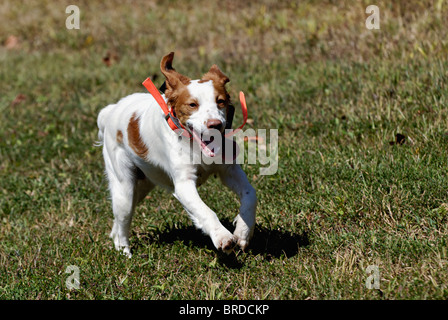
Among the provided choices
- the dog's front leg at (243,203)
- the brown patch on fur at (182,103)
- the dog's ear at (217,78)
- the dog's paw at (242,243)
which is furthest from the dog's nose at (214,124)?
the dog's paw at (242,243)

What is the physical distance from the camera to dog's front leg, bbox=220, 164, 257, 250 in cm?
394

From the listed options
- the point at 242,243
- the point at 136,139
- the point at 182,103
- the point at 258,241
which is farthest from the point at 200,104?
the point at 258,241

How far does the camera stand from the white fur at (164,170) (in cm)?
378

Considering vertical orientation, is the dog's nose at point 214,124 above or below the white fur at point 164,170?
above

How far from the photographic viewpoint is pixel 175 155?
4047 mm

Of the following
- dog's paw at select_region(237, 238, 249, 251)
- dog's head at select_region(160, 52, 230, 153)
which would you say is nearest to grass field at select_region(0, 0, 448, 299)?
dog's paw at select_region(237, 238, 249, 251)

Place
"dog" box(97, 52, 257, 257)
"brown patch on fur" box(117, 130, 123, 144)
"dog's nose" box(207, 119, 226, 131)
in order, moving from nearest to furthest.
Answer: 1. "dog's nose" box(207, 119, 226, 131)
2. "dog" box(97, 52, 257, 257)
3. "brown patch on fur" box(117, 130, 123, 144)

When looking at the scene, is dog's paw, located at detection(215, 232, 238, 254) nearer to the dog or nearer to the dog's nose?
the dog

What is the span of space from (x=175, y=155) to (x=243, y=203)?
21.9 inches

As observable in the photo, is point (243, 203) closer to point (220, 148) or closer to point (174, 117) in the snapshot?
point (220, 148)

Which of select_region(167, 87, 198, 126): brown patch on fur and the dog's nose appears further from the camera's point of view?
select_region(167, 87, 198, 126): brown patch on fur

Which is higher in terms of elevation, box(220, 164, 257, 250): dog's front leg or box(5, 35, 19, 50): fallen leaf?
box(5, 35, 19, 50): fallen leaf

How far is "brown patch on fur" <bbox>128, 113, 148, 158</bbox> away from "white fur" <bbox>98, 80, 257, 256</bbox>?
0.03 meters

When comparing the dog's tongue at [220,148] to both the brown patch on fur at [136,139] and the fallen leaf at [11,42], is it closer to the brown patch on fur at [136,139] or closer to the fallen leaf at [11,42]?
the brown patch on fur at [136,139]
